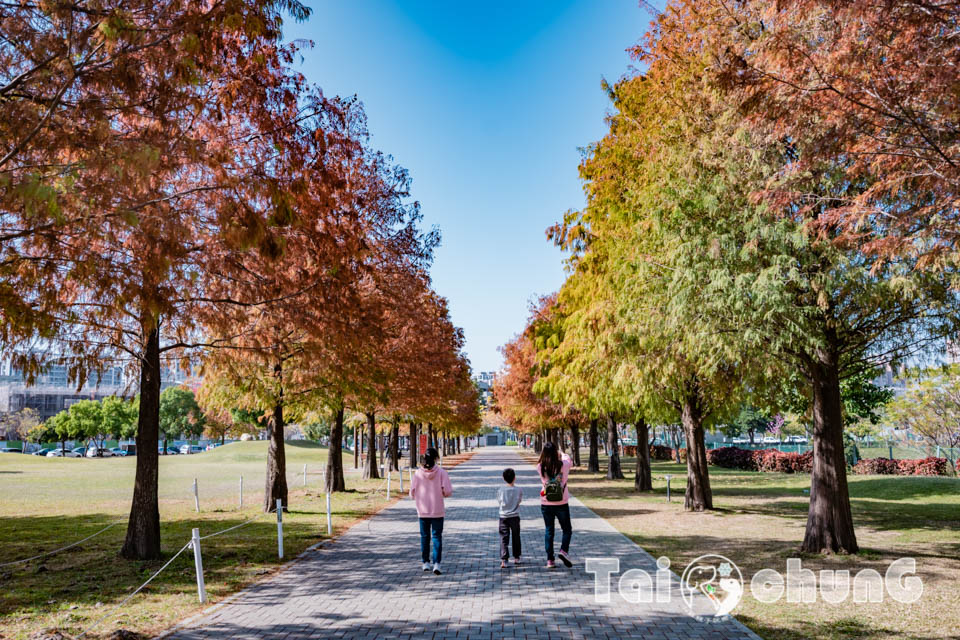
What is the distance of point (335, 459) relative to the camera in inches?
988

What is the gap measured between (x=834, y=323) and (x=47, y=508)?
24.6 metres

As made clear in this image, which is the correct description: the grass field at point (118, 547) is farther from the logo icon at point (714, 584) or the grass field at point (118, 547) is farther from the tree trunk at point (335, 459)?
the logo icon at point (714, 584)

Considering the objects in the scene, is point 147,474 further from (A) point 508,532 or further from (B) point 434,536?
(A) point 508,532

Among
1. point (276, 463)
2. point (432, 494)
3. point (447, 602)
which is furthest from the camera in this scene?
point (276, 463)

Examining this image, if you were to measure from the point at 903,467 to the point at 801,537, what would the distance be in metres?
24.3

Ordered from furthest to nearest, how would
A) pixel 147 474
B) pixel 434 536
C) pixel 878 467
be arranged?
pixel 878 467 < pixel 147 474 < pixel 434 536

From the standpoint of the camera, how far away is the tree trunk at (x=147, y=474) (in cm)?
1166

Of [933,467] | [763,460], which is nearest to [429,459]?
[933,467]

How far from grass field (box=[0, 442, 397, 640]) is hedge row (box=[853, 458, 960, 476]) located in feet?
83.1

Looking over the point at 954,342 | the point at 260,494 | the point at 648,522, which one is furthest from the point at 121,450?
the point at 954,342

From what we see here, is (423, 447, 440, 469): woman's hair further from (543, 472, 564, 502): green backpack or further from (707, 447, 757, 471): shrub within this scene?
(707, 447, 757, 471): shrub

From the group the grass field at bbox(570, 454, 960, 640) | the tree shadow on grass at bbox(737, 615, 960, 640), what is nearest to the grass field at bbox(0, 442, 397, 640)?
the grass field at bbox(570, 454, 960, 640)

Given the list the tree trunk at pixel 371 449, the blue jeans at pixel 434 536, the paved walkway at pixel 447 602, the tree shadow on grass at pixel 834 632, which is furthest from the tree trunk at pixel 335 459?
the tree shadow on grass at pixel 834 632

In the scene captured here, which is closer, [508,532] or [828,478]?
[508,532]
